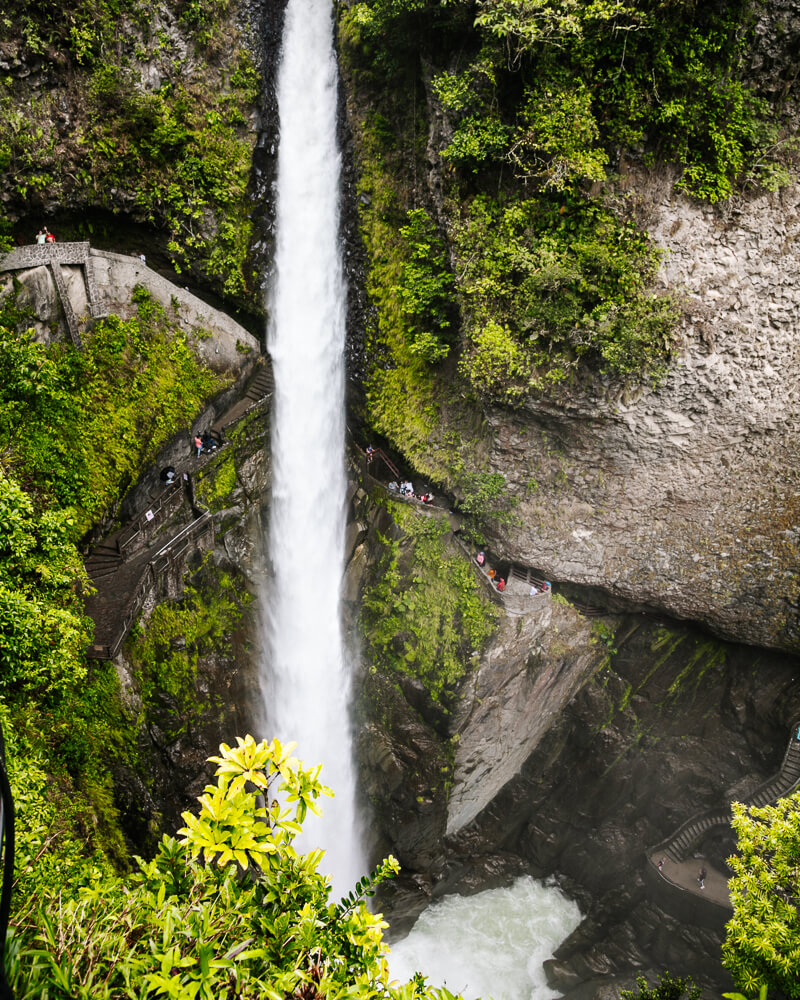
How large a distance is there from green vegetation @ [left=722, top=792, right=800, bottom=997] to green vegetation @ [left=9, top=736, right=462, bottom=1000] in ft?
25.6

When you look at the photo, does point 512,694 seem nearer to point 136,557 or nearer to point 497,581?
point 497,581

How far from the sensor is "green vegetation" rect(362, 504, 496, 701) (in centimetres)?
1509

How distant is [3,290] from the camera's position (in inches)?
436

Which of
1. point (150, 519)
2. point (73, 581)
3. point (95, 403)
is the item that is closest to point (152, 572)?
point (150, 519)

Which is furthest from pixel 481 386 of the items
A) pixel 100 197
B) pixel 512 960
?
pixel 512 960

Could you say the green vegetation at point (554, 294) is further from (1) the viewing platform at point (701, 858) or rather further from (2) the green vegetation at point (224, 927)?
(1) the viewing platform at point (701, 858)

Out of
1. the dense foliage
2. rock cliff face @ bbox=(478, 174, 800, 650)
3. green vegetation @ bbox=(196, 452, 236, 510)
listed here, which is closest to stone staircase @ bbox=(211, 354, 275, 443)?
green vegetation @ bbox=(196, 452, 236, 510)

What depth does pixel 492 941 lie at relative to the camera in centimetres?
1622

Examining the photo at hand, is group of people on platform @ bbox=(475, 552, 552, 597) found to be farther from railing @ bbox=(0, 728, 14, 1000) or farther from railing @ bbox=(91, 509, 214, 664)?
railing @ bbox=(0, 728, 14, 1000)

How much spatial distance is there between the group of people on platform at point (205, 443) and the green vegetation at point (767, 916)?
13.7m

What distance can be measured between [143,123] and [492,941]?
80.3 ft

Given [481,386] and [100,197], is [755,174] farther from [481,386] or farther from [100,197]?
[100,197]

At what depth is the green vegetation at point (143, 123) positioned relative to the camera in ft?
38.1

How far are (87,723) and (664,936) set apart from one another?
17597 millimetres
